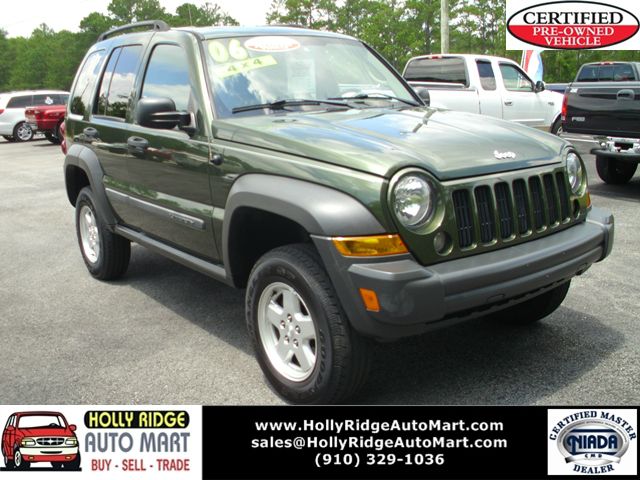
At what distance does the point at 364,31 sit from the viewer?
2195 inches

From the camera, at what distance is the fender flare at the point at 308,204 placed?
3.00 meters

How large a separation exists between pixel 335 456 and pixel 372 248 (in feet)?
2.95

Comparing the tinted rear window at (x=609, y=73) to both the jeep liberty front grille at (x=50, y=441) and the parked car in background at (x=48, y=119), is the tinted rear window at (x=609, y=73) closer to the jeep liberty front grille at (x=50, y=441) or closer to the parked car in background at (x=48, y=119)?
the jeep liberty front grille at (x=50, y=441)

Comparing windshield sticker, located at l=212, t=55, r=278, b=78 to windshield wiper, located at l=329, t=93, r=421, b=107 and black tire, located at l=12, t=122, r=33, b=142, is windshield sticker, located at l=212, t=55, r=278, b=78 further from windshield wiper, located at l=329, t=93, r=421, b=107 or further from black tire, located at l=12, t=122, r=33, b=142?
black tire, located at l=12, t=122, r=33, b=142

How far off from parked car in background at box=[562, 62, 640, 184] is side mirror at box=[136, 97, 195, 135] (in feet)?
21.9

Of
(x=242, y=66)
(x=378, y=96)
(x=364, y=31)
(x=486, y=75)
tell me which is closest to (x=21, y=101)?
(x=486, y=75)

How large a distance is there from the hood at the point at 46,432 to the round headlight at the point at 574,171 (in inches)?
112

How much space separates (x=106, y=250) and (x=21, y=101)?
21.2m

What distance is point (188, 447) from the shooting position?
9.57 feet

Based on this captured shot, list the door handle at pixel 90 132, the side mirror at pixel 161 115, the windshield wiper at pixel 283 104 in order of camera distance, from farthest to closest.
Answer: the door handle at pixel 90 132
the windshield wiper at pixel 283 104
the side mirror at pixel 161 115

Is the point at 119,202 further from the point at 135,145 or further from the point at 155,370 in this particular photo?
the point at 155,370

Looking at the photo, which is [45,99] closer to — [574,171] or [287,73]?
[287,73]

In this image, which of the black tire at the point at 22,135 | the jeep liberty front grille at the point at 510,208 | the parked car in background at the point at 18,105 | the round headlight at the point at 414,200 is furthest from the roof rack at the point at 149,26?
the black tire at the point at 22,135

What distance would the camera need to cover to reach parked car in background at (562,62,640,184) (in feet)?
28.8
